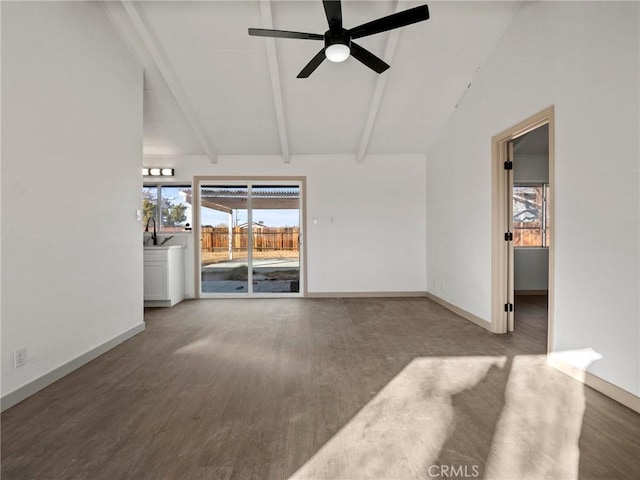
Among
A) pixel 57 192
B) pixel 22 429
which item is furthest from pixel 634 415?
pixel 57 192

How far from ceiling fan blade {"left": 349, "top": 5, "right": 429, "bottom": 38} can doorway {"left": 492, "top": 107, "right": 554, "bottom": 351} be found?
5.88 ft

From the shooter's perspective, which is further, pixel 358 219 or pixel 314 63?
pixel 358 219

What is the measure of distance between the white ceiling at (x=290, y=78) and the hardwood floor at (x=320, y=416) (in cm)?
308

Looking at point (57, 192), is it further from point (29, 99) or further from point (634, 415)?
point (634, 415)

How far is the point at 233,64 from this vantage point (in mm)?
3957

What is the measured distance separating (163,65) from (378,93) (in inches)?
99.5

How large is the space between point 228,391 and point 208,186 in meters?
4.29

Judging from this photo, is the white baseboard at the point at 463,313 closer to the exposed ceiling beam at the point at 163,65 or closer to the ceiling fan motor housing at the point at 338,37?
the ceiling fan motor housing at the point at 338,37

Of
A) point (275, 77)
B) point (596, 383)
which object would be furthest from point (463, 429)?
point (275, 77)

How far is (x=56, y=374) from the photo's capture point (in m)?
2.55

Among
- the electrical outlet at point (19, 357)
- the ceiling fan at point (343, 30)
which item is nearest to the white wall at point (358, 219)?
the ceiling fan at point (343, 30)

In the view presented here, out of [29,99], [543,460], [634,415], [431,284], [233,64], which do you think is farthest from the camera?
[431,284]

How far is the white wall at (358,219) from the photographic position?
19.4ft

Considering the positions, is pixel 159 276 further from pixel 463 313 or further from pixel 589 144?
pixel 589 144
